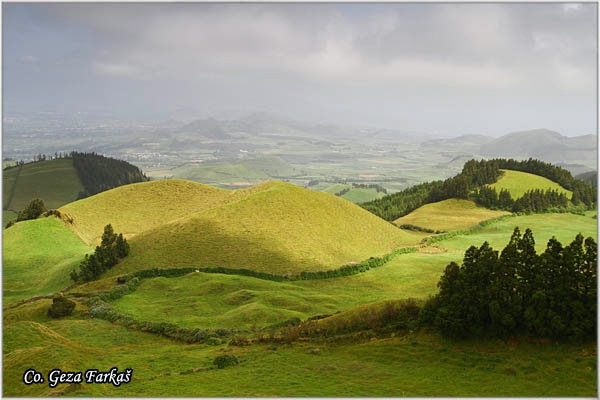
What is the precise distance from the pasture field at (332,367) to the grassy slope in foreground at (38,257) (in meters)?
26.0

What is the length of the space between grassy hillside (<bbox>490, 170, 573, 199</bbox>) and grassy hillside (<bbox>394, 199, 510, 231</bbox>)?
12861mm

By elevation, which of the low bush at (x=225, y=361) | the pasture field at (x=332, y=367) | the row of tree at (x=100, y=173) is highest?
the row of tree at (x=100, y=173)

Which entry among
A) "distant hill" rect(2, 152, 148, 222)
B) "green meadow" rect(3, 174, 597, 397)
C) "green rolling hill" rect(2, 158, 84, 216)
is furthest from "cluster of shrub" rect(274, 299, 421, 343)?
"distant hill" rect(2, 152, 148, 222)

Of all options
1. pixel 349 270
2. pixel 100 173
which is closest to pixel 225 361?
pixel 349 270

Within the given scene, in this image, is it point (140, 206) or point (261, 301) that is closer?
point (261, 301)

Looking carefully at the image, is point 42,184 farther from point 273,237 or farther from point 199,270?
point 199,270

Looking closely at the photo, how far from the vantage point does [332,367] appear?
20.1m

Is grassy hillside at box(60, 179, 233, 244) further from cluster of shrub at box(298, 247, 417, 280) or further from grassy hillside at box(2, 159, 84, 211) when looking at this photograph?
grassy hillside at box(2, 159, 84, 211)

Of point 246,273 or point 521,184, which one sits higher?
point 521,184

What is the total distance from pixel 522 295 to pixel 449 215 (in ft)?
260

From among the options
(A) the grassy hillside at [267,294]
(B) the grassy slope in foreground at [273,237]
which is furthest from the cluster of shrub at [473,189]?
(A) the grassy hillside at [267,294]

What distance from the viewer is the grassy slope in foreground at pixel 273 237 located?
2079 inches

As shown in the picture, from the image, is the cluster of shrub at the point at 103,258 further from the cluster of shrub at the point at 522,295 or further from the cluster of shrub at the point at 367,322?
the cluster of shrub at the point at 522,295

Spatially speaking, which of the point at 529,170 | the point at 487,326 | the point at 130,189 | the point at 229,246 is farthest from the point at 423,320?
the point at 529,170
